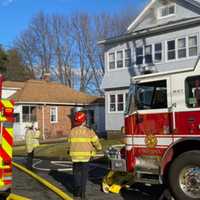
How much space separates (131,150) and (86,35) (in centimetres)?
5265

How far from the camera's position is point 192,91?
880 centimetres

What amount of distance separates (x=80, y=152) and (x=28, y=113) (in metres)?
33.1

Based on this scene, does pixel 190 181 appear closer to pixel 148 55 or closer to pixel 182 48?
pixel 182 48

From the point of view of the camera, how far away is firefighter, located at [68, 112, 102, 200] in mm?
10039

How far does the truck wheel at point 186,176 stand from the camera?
27.7ft

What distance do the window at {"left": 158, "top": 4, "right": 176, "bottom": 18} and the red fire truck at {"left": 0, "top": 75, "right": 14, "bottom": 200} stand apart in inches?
1023

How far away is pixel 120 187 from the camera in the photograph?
10.6 m

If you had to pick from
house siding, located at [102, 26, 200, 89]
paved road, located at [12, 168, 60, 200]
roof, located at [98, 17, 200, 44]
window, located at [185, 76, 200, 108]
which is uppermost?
roof, located at [98, 17, 200, 44]

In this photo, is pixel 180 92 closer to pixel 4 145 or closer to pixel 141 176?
pixel 141 176

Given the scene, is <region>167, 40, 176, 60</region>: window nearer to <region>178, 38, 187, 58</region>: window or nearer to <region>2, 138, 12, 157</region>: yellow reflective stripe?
<region>178, 38, 187, 58</region>: window

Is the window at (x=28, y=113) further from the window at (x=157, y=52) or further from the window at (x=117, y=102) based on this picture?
the window at (x=157, y=52)

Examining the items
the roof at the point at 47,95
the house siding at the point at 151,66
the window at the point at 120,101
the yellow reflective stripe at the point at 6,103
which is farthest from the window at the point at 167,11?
the yellow reflective stripe at the point at 6,103

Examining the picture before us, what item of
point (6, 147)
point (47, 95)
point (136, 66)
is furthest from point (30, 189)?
point (47, 95)

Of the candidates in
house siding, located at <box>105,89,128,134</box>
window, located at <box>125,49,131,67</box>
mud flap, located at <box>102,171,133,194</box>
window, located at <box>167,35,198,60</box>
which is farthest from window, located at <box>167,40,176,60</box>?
mud flap, located at <box>102,171,133,194</box>
